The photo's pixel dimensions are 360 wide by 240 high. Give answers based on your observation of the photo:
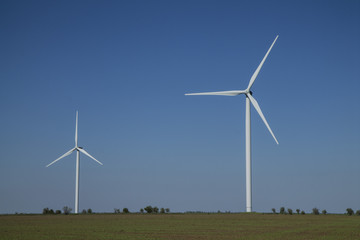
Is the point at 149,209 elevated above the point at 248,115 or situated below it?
below

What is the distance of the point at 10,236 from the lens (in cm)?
4281

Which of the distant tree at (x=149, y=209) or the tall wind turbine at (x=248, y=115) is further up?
the tall wind turbine at (x=248, y=115)

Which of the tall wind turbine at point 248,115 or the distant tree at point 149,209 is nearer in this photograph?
the tall wind turbine at point 248,115

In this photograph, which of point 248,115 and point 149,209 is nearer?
point 248,115

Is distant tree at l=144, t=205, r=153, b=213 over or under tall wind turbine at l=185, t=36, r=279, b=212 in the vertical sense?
under

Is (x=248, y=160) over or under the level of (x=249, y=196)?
over

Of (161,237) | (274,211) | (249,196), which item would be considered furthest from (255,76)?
(161,237)

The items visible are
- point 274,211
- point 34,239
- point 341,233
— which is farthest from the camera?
point 274,211

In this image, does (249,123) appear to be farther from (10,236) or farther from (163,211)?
(10,236)

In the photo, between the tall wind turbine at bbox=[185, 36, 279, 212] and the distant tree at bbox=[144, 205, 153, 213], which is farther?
the distant tree at bbox=[144, 205, 153, 213]

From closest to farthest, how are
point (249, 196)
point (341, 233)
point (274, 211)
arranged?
point (341, 233) → point (249, 196) → point (274, 211)

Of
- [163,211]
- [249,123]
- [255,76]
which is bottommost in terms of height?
[163,211]

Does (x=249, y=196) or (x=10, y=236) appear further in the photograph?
(x=249, y=196)

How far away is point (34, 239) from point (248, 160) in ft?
144
